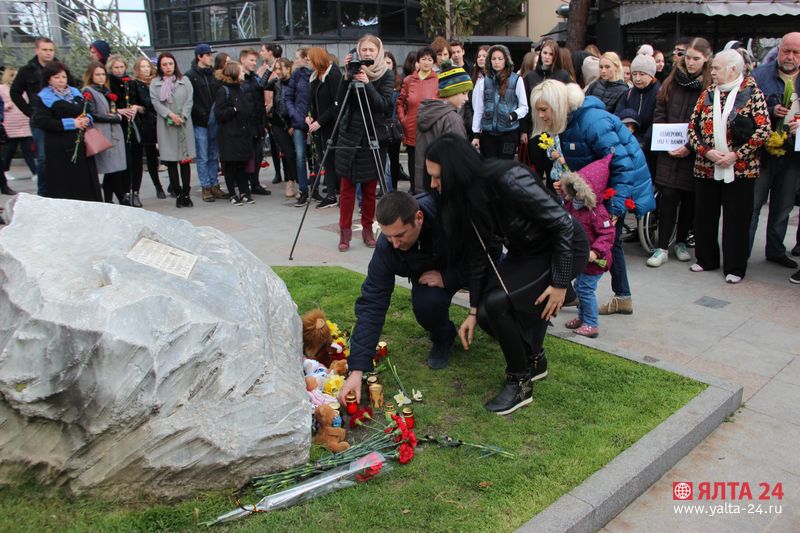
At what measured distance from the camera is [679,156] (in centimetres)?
650

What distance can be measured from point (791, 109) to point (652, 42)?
899cm

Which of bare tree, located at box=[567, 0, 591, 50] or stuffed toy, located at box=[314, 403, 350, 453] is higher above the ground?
bare tree, located at box=[567, 0, 591, 50]

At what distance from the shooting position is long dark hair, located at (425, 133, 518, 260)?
10.9ft

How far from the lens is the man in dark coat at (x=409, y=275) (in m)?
3.71

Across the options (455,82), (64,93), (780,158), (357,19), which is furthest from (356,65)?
(357,19)

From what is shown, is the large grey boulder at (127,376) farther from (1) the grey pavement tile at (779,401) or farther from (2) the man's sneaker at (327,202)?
(2) the man's sneaker at (327,202)

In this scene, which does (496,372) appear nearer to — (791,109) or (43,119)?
(791,109)

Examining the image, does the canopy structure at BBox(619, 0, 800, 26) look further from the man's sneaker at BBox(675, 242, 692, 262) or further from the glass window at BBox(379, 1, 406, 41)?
the man's sneaker at BBox(675, 242, 692, 262)

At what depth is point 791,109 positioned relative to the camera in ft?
19.7

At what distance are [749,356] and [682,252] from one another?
2.31m

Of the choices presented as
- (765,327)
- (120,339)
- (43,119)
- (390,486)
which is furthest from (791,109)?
(43,119)

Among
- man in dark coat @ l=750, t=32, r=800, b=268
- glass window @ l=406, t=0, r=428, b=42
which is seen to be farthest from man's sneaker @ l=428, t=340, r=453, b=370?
glass window @ l=406, t=0, r=428, b=42

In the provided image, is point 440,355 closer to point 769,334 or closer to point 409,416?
point 409,416

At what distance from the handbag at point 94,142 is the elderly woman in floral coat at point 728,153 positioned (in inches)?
247
